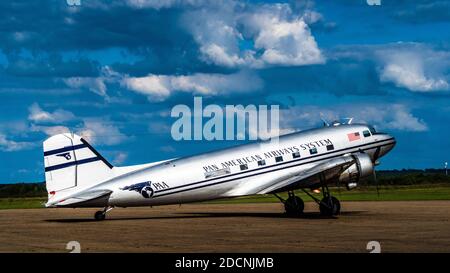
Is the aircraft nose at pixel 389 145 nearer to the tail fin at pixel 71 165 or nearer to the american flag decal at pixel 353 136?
the american flag decal at pixel 353 136

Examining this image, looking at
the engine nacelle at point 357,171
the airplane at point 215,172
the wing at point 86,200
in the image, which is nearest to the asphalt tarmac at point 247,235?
the wing at point 86,200

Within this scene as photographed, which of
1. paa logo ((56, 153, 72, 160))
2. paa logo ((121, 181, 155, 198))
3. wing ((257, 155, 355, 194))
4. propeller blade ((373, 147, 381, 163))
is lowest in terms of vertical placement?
paa logo ((121, 181, 155, 198))

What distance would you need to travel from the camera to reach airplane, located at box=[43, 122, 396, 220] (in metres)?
36.9

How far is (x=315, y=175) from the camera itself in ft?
126

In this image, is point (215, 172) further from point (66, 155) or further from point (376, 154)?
point (376, 154)

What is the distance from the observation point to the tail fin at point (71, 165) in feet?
120

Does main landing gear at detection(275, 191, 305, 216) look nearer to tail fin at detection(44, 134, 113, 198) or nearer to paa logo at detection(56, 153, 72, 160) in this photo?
tail fin at detection(44, 134, 113, 198)

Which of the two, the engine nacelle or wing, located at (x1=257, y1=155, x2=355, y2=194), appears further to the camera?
the engine nacelle

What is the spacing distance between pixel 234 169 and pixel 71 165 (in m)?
8.24

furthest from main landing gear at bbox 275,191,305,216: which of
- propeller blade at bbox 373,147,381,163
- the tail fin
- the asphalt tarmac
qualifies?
the tail fin

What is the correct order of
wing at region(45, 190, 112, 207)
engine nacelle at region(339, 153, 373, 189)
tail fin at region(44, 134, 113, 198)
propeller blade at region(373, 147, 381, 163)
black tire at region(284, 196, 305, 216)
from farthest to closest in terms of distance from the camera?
→ propeller blade at region(373, 147, 381, 163) → black tire at region(284, 196, 305, 216) → engine nacelle at region(339, 153, 373, 189) → tail fin at region(44, 134, 113, 198) → wing at region(45, 190, 112, 207)
